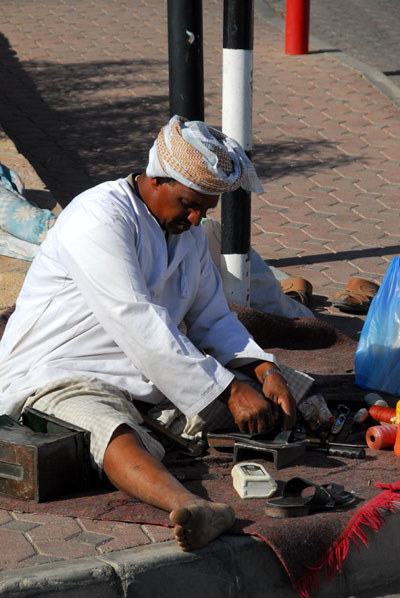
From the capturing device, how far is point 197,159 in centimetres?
356

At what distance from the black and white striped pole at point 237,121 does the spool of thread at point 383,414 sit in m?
1.25

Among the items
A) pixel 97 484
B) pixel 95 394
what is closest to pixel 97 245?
pixel 95 394

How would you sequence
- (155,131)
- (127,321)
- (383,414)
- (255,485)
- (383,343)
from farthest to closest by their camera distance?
(155,131) → (383,343) → (383,414) → (127,321) → (255,485)

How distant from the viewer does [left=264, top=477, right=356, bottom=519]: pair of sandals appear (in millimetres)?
3254

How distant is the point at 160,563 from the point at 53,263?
4.04ft

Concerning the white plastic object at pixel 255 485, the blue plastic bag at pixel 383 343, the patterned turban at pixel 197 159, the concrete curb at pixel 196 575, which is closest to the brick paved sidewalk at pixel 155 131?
the concrete curb at pixel 196 575

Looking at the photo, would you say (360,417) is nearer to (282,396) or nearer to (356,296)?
(282,396)

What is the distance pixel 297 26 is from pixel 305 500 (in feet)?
28.1

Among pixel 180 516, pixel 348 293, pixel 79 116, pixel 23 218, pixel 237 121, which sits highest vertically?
pixel 237 121

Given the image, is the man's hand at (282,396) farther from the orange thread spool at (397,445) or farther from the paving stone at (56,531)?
the paving stone at (56,531)

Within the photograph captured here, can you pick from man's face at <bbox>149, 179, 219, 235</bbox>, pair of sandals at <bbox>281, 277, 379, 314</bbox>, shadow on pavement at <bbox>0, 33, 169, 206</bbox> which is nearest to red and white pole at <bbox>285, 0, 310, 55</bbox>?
shadow on pavement at <bbox>0, 33, 169, 206</bbox>

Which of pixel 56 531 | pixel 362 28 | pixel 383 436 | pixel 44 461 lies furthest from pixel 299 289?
pixel 362 28

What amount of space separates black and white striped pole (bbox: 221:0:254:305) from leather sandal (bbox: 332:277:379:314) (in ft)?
1.91

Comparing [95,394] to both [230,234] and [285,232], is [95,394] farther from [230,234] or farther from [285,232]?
[285,232]
